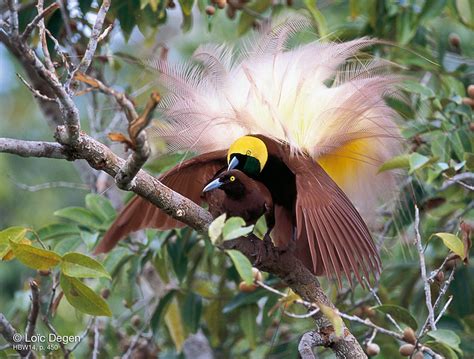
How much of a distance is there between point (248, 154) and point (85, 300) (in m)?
0.58

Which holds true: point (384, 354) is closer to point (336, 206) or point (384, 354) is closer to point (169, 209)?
point (336, 206)

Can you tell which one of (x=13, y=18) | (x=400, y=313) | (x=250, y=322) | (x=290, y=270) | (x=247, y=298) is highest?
(x=13, y=18)

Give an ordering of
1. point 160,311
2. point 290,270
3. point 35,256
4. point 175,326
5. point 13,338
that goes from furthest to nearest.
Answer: point 175,326 < point 160,311 < point 290,270 < point 13,338 < point 35,256

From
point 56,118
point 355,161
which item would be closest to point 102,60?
point 56,118

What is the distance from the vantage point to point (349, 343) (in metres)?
1.94

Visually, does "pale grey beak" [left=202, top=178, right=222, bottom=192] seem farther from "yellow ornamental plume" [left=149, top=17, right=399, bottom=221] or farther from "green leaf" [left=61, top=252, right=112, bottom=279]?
"green leaf" [left=61, top=252, right=112, bottom=279]

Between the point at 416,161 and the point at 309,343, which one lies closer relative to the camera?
the point at 309,343

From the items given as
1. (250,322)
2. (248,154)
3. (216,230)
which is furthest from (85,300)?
(250,322)

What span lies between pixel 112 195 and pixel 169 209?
1613 mm

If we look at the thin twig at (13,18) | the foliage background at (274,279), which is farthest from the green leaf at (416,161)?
the thin twig at (13,18)

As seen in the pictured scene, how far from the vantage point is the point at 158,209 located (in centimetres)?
234

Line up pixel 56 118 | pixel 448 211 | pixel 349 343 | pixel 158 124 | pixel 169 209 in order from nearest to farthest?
pixel 169 209
pixel 349 343
pixel 158 124
pixel 448 211
pixel 56 118

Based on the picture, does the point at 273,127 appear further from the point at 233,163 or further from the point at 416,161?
the point at 416,161

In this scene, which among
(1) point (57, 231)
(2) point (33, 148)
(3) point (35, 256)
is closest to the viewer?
(2) point (33, 148)
